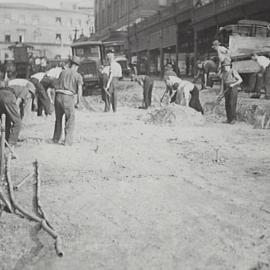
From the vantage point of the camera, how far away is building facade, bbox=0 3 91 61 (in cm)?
7431

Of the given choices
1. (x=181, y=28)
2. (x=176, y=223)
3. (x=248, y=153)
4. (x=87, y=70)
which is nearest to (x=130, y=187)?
(x=176, y=223)

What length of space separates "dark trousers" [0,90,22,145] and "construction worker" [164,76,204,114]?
16.9 ft

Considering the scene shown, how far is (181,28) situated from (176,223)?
21.9 metres

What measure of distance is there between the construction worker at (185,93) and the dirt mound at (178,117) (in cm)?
66

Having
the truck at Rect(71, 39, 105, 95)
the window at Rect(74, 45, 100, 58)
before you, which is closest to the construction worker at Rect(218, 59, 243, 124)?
the truck at Rect(71, 39, 105, 95)

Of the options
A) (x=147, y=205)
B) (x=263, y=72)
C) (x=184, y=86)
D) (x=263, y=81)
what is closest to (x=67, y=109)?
(x=147, y=205)

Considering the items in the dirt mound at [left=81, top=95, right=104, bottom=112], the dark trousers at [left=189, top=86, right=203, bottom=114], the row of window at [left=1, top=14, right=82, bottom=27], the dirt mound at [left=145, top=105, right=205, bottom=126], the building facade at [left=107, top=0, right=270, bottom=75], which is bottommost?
the dirt mound at [left=81, top=95, right=104, bottom=112]

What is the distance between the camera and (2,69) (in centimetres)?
3122

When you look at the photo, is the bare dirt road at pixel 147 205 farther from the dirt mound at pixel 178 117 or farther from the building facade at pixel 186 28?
the building facade at pixel 186 28

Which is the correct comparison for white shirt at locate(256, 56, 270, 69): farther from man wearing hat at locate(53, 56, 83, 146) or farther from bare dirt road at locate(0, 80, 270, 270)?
man wearing hat at locate(53, 56, 83, 146)

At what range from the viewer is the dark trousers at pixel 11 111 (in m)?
7.50

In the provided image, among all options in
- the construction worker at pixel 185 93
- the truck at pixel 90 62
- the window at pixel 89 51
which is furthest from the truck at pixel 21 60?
the construction worker at pixel 185 93

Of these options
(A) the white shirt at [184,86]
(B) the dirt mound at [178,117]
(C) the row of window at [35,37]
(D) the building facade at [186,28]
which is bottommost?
(B) the dirt mound at [178,117]

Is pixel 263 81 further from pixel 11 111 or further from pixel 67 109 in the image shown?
pixel 11 111
